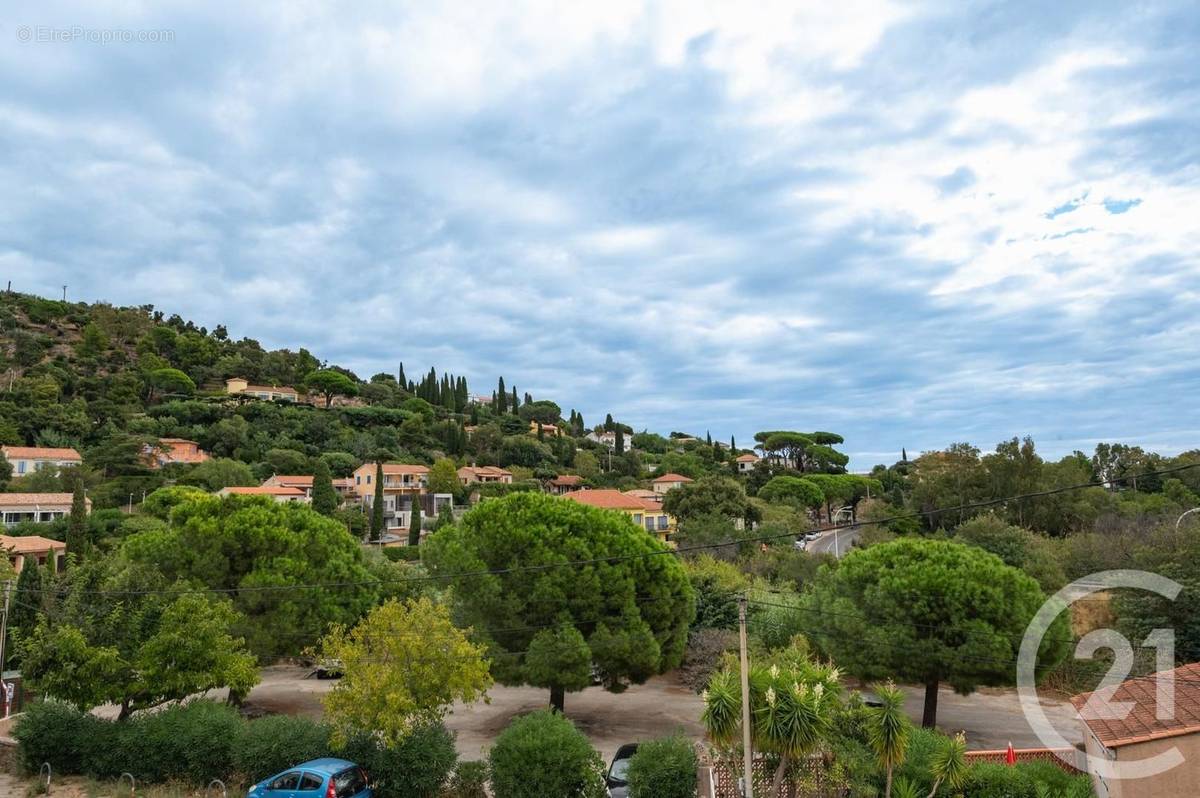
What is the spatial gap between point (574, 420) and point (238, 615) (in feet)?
375

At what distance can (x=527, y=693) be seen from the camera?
2880 cm

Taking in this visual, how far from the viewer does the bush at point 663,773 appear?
46.2 ft

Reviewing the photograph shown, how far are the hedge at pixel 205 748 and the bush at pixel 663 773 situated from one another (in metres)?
4.22

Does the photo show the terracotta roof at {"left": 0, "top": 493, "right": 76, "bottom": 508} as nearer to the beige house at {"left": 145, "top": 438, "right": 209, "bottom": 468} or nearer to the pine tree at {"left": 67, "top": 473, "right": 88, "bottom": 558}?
the pine tree at {"left": 67, "top": 473, "right": 88, "bottom": 558}

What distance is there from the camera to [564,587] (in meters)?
21.5

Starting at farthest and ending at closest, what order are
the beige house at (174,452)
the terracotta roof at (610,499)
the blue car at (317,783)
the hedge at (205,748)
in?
the beige house at (174,452) → the terracotta roof at (610,499) → the hedge at (205,748) → the blue car at (317,783)

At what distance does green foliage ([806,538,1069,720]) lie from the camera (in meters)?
20.2

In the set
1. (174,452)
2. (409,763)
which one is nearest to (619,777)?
(409,763)

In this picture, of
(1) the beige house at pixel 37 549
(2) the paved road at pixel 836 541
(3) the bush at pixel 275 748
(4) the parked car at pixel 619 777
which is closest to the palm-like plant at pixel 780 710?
(4) the parked car at pixel 619 777

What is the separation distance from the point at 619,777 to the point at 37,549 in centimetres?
4387

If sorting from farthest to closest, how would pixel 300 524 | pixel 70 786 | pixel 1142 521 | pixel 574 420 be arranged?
1. pixel 574 420
2. pixel 1142 521
3. pixel 300 524
4. pixel 70 786

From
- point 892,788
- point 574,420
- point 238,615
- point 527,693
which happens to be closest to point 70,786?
point 238,615

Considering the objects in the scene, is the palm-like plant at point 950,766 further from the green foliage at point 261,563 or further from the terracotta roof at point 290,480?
the terracotta roof at point 290,480

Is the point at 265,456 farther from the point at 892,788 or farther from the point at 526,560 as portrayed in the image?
the point at 892,788
